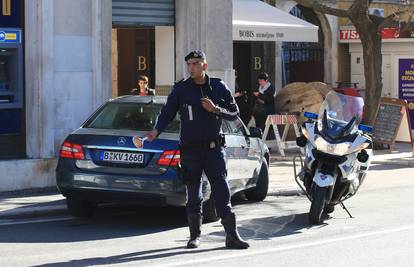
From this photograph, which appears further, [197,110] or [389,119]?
[389,119]

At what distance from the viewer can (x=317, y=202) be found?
386 inches

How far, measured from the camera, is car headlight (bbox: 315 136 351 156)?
32.4 feet

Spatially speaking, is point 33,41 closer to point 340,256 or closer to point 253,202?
point 253,202

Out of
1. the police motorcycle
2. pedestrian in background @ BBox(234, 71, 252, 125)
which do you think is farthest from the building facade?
pedestrian in background @ BBox(234, 71, 252, 125)

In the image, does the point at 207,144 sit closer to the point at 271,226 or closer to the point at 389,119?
the point at 271,226

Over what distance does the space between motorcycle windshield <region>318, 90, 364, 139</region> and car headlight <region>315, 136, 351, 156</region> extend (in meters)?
0.13

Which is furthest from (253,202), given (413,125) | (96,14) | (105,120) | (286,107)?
(413,125)

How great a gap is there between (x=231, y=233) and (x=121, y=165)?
1.86 meters

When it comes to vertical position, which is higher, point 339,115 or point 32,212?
point 339,115

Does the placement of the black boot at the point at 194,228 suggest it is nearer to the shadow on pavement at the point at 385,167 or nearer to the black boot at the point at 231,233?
the black boot at the point at 231,233

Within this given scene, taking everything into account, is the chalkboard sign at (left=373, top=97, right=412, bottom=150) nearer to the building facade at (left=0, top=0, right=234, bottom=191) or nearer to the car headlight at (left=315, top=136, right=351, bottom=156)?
the building facade at (left=0, top=0, right=234, bottom=191)

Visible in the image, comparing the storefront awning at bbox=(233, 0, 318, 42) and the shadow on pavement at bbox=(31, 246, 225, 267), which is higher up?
the storefront awning at bbox=(233, 0, 318, 42)

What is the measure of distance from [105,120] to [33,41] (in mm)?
2776

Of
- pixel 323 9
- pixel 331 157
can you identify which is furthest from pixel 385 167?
pixel 331 157
